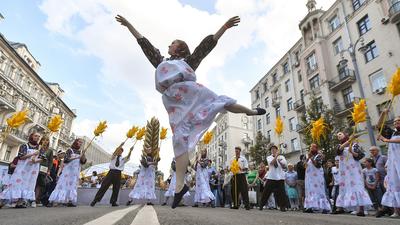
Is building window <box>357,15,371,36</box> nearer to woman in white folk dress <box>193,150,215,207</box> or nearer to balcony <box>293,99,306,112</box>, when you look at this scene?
balcony <box>293,99,306,112</box>

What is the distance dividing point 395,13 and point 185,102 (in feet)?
77.1

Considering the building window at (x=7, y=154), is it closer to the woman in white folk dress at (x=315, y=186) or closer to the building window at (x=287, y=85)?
the building window at (x=287, y=85)

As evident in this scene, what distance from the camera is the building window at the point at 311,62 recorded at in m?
28.1

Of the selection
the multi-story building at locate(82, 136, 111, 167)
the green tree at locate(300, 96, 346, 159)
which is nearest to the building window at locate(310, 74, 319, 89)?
the green tree at locate(300, 96, 346, 159)

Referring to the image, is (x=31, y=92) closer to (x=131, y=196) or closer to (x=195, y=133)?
(x=131, y=196)

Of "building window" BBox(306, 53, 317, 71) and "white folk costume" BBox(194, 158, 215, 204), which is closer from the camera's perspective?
"white folk costume" BBox(194, 158, 215, 204)

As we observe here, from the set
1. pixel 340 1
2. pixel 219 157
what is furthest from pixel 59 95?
pixel 340 1

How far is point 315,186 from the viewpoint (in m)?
6.45

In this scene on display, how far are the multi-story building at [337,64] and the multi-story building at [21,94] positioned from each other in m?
31.6

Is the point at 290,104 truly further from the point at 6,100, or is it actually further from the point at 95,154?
the point at 95,154

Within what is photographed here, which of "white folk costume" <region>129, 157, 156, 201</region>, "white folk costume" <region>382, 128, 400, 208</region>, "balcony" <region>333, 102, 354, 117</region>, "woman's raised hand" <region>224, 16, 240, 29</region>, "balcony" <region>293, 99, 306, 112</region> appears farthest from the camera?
"balcony" <region>293, 99, 306, 112</region>

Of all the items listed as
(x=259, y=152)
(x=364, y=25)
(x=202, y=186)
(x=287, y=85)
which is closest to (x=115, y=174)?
(x=202, y=186)

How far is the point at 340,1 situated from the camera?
26578 mm

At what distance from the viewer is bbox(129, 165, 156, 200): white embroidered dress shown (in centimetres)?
904
